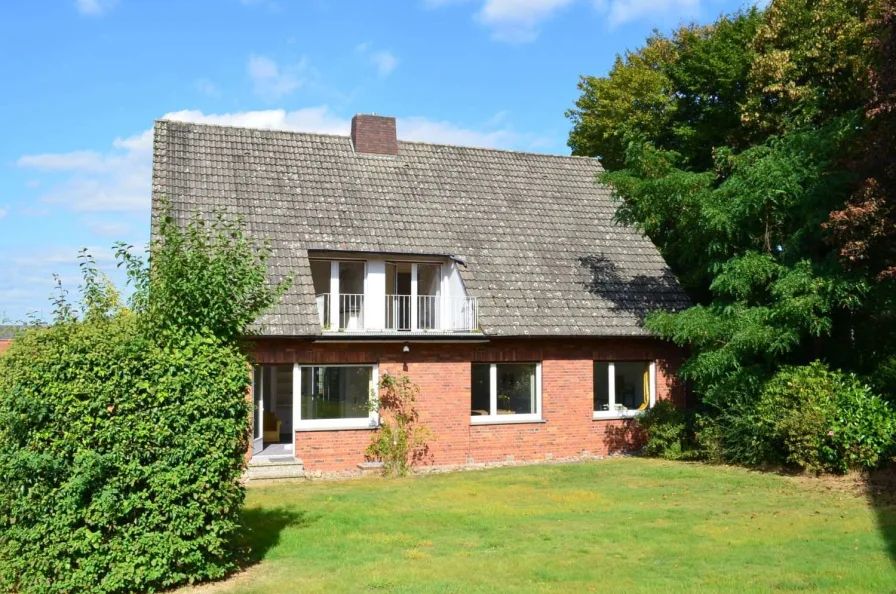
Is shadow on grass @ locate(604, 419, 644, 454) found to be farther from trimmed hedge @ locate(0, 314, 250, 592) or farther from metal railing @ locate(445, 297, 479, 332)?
trimmed hedge @ locate(0, 314, 250, 592)

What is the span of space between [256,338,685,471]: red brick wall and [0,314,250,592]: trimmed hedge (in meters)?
8.43

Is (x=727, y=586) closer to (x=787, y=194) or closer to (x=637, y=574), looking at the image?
(x=637, y=574)

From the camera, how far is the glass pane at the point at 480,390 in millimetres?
19266

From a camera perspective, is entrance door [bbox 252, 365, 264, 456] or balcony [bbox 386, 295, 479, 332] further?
balcony [bbox 386, 295, 479, 332]

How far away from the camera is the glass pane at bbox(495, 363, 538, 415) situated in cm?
1950

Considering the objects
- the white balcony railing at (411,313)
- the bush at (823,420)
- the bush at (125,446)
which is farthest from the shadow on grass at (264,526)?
the bush at (823,420)

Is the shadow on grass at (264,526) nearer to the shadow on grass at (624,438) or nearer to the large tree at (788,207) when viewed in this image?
the large tree at (788,207)

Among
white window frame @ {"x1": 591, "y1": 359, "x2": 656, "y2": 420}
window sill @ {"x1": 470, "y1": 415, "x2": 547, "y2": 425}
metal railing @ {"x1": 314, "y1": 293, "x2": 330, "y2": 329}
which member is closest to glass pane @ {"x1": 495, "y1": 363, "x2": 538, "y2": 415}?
window sill @ {"x1": 470, "y1": 415, "x2": 547, "y2": 425}

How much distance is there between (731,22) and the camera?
2517cm

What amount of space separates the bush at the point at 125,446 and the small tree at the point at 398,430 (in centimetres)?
858

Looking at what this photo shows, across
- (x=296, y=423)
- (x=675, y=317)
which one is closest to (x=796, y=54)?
(x=675, y=317)

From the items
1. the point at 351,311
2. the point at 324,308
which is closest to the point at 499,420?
the point at 351,311

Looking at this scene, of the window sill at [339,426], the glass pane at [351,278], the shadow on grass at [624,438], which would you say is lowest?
the shadow on grass at [624,438]

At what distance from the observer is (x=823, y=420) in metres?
15.5
